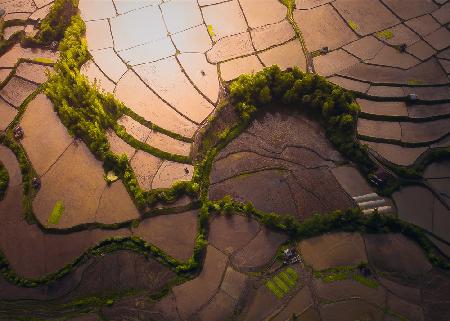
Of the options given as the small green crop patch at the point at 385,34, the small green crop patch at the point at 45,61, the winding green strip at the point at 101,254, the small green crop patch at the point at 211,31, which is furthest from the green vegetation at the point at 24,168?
the small green crop patch at the point at 385,34

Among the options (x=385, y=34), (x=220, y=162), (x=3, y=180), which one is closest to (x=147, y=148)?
(x=220, y=162)

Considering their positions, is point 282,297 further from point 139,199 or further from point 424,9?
point 424,9

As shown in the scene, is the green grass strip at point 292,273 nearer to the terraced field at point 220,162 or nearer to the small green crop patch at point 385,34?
the terraced field at point 220,162

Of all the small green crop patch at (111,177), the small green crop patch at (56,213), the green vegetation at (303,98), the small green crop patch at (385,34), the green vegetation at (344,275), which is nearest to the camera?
the green vegetation at (344,275)

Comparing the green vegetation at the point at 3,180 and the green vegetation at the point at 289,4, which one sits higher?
the green vegetation at the point at 289,4

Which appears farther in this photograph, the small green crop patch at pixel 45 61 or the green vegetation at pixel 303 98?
the small green crop patch at pixel 45 61

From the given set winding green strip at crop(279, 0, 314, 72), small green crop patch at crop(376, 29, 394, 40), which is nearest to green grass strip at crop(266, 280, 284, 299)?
winding green strip at crop(279, 0, 314, 72)

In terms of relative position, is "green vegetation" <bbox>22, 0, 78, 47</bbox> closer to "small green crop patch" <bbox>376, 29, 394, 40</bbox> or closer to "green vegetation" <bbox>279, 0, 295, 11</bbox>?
"green vegetation" <bbox>279, 0, 295, 11</bbox>
